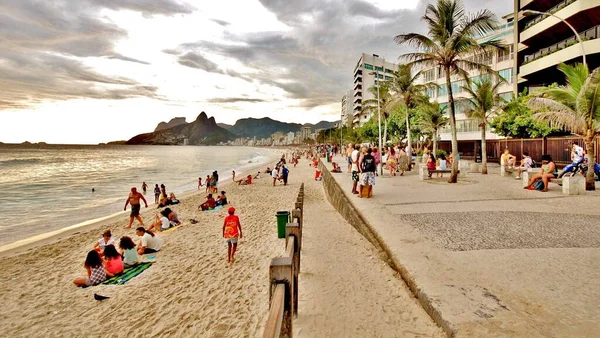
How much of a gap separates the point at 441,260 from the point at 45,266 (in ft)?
35.3

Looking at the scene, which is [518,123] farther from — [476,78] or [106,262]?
[106,262]

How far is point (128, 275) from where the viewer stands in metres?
8.09

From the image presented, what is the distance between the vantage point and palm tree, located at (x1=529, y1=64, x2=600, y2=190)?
1095cm

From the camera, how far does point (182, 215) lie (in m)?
15.5

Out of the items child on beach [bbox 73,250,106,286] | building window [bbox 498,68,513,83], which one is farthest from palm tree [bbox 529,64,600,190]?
building window [bbox 498,68,513,83]

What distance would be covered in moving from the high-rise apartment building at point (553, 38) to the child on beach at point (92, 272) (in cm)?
2690

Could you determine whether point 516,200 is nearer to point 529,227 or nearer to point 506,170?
point 529,227

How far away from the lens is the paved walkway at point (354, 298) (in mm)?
3836

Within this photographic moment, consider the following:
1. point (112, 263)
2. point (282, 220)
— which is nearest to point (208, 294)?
point (112, 263)

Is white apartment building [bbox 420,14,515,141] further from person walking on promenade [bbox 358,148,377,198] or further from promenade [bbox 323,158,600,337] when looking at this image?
promenade [bbox 323,158,600,337]

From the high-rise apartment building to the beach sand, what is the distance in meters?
23.5

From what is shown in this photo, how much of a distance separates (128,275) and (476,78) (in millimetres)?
50441

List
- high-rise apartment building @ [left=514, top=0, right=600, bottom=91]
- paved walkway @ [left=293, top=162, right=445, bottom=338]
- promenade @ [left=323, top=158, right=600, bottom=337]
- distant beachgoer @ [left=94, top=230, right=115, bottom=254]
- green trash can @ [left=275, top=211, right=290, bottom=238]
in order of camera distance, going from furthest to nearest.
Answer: high-rise apartment building @ [left=514, top=0, right=600, bottom=91]
green trash can @ [left=275, top=211, right=290, bottom=238]
distant beachgoer @ [left=94, top=230, right=115, bottom=254]
paved walkway @ [left=293, top=162, right=445, bottom=338]
promenade @ [left=323, top=158, right=600, bottom=337]

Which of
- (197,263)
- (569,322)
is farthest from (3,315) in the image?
(569,322)
